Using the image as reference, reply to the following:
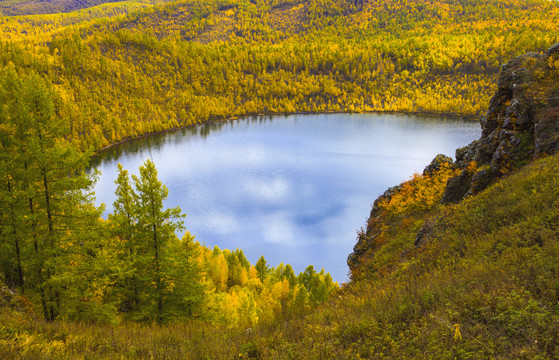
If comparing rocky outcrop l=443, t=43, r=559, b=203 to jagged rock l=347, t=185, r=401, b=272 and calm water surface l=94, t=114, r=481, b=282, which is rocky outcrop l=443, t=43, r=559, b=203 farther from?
calm water surface l=94, t=114, r=481, b=282

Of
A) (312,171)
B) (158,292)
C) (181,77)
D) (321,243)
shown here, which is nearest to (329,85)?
(181,77)

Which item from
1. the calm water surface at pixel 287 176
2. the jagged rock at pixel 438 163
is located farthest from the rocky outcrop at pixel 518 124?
the calm water surface at pixel 287 176

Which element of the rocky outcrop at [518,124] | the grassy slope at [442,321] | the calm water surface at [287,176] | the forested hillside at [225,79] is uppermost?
the forested hillside at [225,79]

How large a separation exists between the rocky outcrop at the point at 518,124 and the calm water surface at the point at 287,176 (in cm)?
3253

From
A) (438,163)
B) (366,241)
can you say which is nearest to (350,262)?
(366,241)

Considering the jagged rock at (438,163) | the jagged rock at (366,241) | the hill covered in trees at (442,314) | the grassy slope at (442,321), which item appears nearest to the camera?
the grassy slope at (442,321)

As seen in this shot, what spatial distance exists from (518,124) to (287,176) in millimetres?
58901

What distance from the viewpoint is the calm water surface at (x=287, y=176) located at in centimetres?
5197

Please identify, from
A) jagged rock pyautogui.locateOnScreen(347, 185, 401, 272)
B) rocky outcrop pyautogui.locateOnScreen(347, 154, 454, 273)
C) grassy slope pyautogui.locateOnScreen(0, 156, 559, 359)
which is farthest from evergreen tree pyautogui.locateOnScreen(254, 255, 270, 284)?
grassy slope pyautogui.locateOnScreen(0, 156, 559, 359)

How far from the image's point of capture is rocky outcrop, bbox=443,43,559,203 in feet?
46.4

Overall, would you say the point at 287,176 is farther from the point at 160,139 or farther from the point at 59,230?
the point at 59,230

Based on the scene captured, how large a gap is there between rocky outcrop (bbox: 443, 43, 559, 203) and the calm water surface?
3253cm

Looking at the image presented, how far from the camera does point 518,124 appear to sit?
15.5 m

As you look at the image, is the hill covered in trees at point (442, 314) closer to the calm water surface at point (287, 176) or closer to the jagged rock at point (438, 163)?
the jagged rock at point (438, 163)
